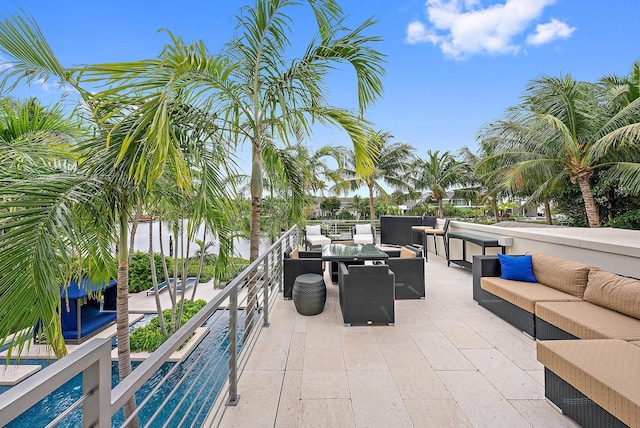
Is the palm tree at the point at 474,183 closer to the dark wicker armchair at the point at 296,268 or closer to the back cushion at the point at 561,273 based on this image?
the back cushion at the point at 561,273

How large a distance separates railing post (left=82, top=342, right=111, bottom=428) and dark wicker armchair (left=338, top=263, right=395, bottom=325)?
2799 millimetres

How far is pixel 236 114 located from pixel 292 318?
283 cm

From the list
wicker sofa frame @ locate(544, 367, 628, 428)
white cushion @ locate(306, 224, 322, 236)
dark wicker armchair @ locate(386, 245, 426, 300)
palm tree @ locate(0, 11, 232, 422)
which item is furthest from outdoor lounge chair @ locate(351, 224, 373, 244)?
wicker sofa frame @ locate(544, 367, 628, 428)

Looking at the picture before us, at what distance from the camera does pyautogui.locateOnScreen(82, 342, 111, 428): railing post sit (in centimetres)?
83

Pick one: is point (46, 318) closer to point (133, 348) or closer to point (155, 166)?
point (155, 166)

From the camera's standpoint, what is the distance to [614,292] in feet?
8.96

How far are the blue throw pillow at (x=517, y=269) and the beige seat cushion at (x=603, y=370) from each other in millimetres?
1639

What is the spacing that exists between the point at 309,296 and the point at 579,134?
9765 millimetres

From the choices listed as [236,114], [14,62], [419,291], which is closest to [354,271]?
[419,291]

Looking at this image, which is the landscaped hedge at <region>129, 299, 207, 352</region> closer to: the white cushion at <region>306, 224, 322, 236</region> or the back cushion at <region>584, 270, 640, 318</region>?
the white cushion at <region>306, 224, 322, 236</region>

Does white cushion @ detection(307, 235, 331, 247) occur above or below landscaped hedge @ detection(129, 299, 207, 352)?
above

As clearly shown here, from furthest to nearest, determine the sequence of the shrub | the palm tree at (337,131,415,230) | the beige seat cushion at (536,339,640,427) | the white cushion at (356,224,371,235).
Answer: the palm tree at (337,131,415,230) → the shrub → the white cushion at (356,224,371,235) → the beige seat cushion at (536,339,640,427)

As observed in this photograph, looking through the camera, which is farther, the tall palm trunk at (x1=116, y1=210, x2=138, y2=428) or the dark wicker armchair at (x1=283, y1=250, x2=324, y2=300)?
the dark wicker armchair at (x1=283, y1=250, x2=324, y2=300)

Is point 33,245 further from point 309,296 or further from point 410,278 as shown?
point 410,278
